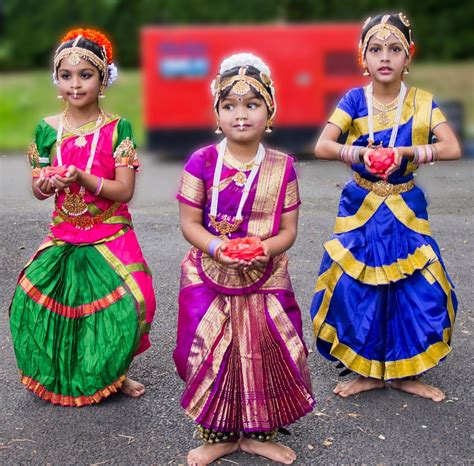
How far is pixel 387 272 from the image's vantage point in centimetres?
399

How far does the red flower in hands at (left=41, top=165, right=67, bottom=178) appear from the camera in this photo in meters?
3.61

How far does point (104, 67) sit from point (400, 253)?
1.70 m

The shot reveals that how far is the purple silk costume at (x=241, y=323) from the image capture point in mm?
3314

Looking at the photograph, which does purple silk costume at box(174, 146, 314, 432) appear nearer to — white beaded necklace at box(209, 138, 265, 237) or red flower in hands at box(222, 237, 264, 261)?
white beaded necklace at box(209, 138, 265, 237)

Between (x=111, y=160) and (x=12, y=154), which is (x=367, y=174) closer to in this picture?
(x=111, y=160)

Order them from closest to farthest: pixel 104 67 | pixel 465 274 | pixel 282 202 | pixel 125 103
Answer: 1. pixel 282 202
2. pixel 104 67
3. pixel 465 274
4. pixel 125 103

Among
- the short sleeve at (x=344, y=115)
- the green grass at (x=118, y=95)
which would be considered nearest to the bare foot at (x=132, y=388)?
the short sleeve at (x=344, y=115)

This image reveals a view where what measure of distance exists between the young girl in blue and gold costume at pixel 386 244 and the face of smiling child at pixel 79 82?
1.11 meters

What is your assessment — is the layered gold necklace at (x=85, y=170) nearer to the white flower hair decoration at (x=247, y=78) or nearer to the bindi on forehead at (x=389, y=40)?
the white flower hair decoration at (x=247, y=78)

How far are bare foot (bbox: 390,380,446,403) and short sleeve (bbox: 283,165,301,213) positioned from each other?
135 cm

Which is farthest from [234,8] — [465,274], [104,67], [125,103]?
[104,67]

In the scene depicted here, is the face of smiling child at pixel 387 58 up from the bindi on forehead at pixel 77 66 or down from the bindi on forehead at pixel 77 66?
up

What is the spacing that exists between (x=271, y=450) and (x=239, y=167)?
4.06 ft

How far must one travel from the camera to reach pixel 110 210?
3.98 metres
